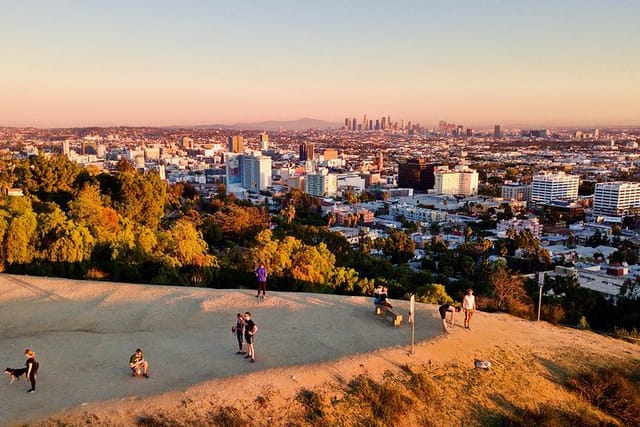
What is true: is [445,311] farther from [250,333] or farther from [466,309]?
[250,333]

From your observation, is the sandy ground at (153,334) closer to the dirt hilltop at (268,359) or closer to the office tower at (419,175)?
the dirt hilltop at (268,359)

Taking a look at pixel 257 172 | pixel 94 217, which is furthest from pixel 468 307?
pixel 257 172

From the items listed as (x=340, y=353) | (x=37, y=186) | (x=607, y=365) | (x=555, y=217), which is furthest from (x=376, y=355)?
(x=555, y=217)

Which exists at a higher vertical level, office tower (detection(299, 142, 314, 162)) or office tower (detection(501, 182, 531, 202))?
office tower (detection(299, 142, 314, 162))

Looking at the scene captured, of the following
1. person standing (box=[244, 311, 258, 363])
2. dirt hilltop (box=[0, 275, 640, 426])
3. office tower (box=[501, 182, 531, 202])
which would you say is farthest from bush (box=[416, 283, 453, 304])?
Answer: office tower (box=[501, 182, 531, 202])

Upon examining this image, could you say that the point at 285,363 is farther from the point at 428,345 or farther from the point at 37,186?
the point at 37,186

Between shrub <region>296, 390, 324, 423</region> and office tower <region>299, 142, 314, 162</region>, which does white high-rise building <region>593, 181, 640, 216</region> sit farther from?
office tower <region>299, 142, 314, 162</region>
